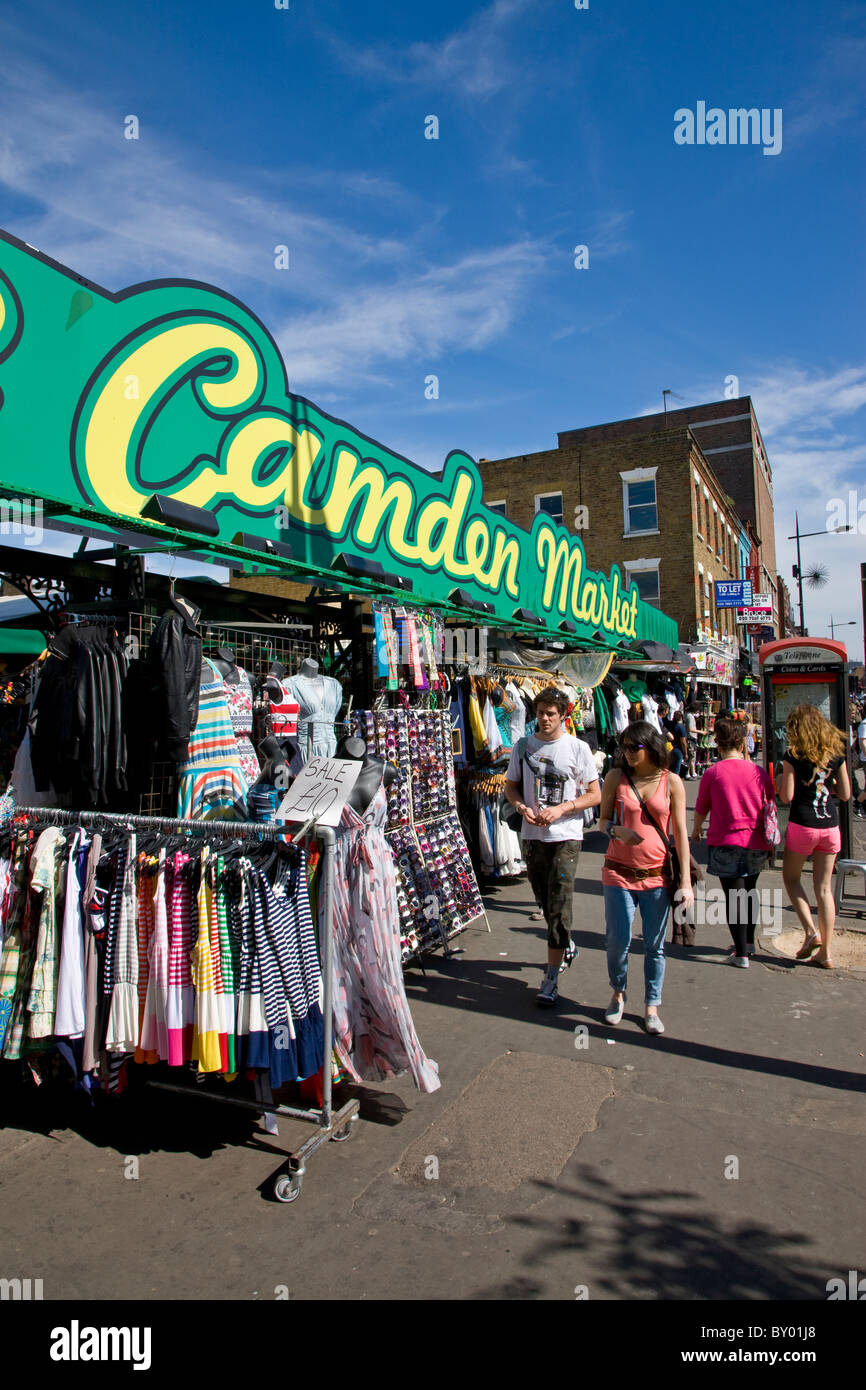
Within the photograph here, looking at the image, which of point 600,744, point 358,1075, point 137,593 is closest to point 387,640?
point 137,593

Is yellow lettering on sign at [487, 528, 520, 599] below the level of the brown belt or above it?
above

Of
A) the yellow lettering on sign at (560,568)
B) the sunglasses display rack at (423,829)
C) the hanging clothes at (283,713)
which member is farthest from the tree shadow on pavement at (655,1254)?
the yellow lettering on sign at (560,568)

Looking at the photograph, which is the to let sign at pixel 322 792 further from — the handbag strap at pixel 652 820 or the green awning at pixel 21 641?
the green awning at pixel 21 641

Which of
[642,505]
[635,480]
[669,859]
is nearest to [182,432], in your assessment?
[669,859]

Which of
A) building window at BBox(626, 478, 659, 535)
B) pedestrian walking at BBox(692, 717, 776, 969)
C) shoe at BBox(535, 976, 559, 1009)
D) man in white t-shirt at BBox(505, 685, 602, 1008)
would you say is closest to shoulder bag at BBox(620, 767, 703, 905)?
man in white t-shirt at BBox(505, 685, 602, 1008)

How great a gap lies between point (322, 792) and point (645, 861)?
2211 millimetres

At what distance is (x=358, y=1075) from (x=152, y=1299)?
1285mm

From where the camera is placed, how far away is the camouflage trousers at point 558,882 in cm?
536

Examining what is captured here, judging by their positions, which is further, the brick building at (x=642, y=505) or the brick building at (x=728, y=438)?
the brick building at (x=728, y=438)

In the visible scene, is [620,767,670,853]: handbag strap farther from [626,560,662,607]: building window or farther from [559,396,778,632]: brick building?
[559,396,778,632]: brick building

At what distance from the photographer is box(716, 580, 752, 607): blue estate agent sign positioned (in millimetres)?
25469

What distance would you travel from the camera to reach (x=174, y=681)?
171 inches

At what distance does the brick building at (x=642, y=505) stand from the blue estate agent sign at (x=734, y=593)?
2.89 feet

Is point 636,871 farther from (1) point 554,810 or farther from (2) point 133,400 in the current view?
(2) point 133,400
